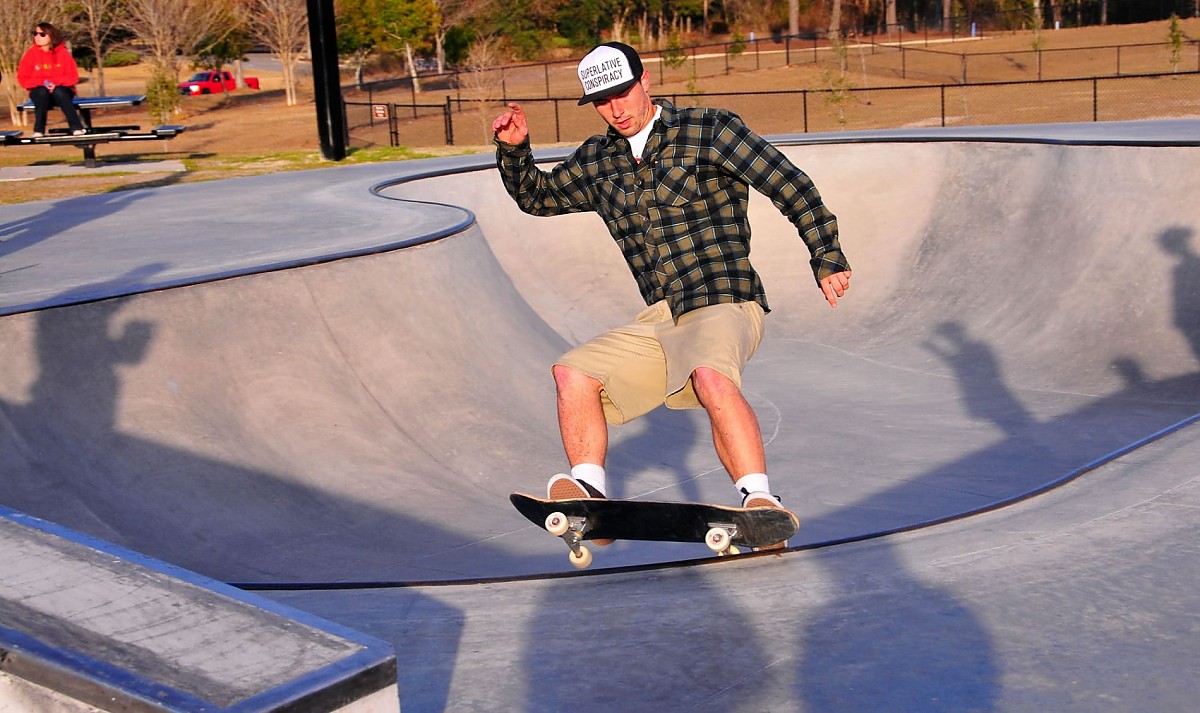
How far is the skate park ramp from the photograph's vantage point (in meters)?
3.23

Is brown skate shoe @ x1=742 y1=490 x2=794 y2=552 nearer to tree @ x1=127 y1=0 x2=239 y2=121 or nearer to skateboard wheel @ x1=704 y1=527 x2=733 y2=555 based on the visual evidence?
skateboard wheel @ x1=704 y1=527 x2=733 y2=555

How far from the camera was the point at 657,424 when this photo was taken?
9.23 meters

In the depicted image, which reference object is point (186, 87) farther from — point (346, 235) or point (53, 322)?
point (53, 322)

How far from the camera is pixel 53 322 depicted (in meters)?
6.35

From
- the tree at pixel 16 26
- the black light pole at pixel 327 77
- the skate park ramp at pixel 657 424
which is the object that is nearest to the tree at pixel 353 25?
the tree at pixel 16 26

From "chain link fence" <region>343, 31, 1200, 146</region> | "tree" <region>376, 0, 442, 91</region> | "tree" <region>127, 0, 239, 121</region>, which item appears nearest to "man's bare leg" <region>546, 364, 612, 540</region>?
"chain link fence" <region>343, 31, 1200, 146</region>

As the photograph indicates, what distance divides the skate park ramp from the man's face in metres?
1.58

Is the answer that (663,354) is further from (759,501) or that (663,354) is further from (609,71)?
(609,71)

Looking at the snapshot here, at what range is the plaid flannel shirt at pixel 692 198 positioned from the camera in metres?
4.19

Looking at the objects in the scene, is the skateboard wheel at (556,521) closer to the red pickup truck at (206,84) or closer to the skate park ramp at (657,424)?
the skate park ramp at (657,424)

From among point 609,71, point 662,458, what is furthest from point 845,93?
point 609,71

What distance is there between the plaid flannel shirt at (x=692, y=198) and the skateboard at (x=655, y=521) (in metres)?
0.74

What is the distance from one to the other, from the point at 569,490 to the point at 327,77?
55.3ft

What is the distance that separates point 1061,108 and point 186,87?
38887 millimetres
